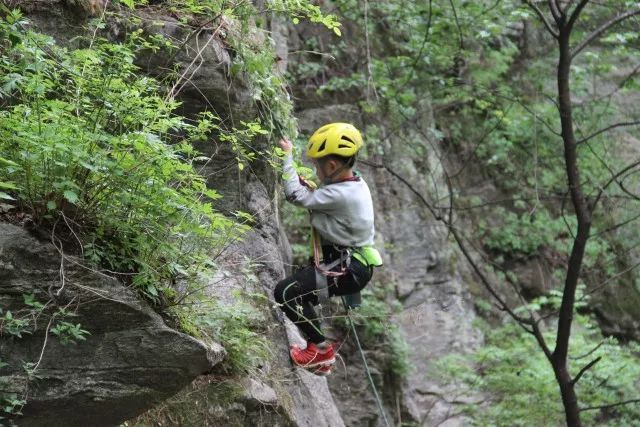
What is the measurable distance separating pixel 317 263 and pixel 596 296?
10.7m

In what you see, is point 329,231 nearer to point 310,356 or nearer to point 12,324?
point 310,356

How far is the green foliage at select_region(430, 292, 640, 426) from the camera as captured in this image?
8977mm

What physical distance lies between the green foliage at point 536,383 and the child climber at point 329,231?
4.16m

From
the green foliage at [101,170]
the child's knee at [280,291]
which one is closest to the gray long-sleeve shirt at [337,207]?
the child's knee at [280,291]

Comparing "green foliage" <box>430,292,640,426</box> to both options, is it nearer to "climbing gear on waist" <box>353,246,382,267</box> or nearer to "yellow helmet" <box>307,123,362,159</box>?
"climbing gear on waist" <box>353,246,382,267</box>

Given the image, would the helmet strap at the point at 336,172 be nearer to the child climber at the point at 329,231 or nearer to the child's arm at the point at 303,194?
the child climber at the point at 329,231

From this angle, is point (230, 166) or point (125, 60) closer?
point (125, 60)

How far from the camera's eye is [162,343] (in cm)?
361

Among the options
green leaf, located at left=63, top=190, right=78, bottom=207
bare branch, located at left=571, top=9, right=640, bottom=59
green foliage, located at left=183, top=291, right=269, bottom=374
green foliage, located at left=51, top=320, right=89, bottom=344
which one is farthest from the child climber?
bare branch, located at left=571, top=9, right=640, bottom=59

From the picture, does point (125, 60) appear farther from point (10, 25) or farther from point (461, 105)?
point (461, 105)

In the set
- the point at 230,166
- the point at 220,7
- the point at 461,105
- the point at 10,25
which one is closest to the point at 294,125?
the point at 230,166

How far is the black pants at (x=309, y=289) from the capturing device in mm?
5262

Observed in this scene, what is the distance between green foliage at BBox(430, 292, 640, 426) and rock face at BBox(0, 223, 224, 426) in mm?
6087

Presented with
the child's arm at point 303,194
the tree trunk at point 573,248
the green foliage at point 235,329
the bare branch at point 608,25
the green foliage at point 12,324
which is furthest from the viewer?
the tree trunk at point 573,248
